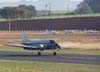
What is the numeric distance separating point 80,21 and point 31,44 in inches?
4715

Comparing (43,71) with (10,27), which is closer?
(43,71)

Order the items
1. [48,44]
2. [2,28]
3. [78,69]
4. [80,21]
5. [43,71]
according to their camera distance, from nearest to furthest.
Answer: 1. [43,71]
2. [78,69]
3. [48,44]
4. [80,21]
5. [2,28]

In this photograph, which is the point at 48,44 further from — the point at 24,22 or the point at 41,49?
the point at 24,22

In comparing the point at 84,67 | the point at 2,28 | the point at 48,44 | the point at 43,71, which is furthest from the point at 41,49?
the point at 2,28

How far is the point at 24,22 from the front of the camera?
176 m

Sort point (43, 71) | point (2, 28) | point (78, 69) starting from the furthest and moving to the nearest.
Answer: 1. point (2, 28)
2. point (78, 69)
3. point (43, 71)

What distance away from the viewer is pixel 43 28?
179 metres

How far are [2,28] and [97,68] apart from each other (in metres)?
149

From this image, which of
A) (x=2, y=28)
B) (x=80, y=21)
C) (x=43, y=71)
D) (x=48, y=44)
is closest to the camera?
(x=43, y=71)

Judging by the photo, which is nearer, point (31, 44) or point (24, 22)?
point (31, 44)

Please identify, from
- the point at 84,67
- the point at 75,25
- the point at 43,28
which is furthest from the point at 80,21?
the point at 84,67

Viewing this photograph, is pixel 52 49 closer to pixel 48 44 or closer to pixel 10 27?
pixel 48 44

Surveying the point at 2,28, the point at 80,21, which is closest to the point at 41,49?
the point at 80,21

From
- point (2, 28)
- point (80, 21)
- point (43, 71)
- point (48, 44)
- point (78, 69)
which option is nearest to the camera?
point (43, 71)
